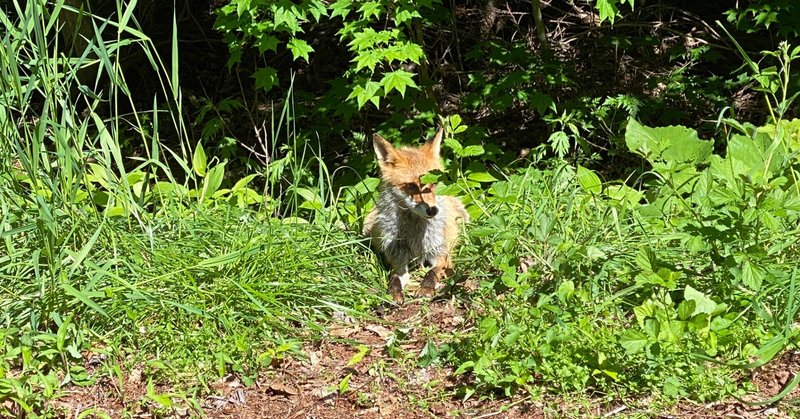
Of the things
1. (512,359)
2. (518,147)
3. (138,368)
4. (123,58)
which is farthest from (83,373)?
(123,58)

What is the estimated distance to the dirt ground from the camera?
355 centimetres

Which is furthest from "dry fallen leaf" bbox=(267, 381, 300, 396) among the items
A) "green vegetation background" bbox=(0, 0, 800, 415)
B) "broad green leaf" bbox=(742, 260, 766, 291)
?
"broad green leaf" bbox=(742, 260, 766, 291)

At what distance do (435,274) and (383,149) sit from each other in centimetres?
86

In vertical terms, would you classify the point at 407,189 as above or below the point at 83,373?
above

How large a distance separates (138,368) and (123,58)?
592 cm

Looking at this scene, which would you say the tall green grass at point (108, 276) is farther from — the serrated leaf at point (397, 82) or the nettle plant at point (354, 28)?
the serrated leaf at point (397, 82)

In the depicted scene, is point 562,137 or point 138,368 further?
point 562,137

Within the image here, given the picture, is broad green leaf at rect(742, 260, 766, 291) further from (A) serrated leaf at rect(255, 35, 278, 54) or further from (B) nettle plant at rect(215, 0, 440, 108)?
(A) serrated leaf at rect(255, 35, 278, 54)

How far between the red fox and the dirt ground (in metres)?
1.01

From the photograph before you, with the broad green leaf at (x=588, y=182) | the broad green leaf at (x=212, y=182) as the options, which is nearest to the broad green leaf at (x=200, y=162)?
the broad green leaf at (x=212, y=182)

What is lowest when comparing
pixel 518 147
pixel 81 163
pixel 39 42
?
pixel 518 147

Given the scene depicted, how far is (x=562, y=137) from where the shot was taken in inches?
256

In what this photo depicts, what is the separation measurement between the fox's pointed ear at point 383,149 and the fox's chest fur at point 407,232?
19cm

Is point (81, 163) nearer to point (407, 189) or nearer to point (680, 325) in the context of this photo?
point (407, 189)
